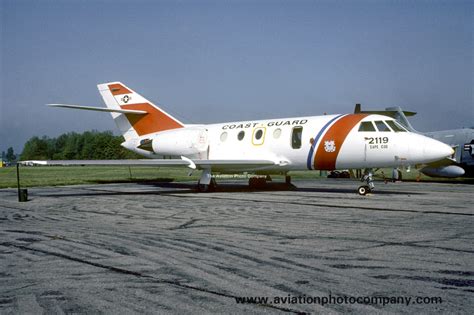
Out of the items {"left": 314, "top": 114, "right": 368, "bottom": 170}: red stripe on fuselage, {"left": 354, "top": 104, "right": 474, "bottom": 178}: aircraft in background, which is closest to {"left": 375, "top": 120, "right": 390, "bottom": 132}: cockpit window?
Answer: {"left": 314, "top": 114, "right": 368, "bottom": 170}: red stripe on fuselage

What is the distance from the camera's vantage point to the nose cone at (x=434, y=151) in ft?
51.2

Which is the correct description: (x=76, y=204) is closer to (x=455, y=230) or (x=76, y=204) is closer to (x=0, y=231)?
(x=0, y=231)

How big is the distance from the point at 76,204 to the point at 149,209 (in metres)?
3.17

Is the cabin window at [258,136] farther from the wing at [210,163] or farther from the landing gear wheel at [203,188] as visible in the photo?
the landing gear wheel at [203,188]

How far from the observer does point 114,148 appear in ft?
361

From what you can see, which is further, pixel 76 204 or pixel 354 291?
pixel 76 204

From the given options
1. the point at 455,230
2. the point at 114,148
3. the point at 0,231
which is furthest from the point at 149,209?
the point at 114,148

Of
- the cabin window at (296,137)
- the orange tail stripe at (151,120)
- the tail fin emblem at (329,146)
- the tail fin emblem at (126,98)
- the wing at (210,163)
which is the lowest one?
the wing at (210,163)

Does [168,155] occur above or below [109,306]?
above

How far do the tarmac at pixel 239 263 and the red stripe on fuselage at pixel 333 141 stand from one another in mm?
5996

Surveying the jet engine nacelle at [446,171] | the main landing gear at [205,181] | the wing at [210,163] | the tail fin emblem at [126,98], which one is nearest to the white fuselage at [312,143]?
the wing at [210,163]

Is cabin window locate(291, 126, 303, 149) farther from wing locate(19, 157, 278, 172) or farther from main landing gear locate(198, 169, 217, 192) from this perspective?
main landing gear locate(198, 169, 217, 192)

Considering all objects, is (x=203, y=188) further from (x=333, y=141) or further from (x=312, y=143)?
(x=333, y=141)

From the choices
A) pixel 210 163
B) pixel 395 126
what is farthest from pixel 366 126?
pixel 210 163
